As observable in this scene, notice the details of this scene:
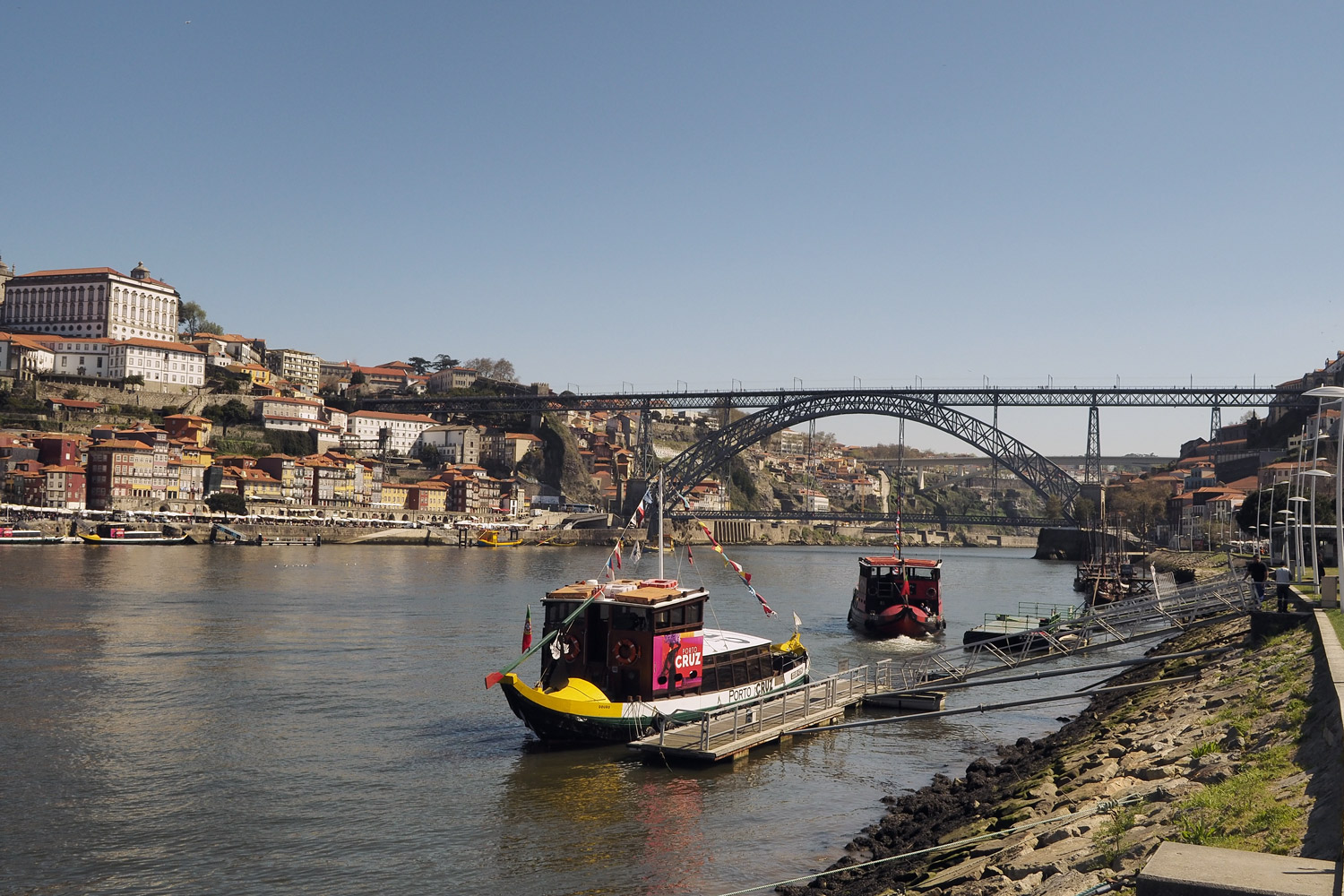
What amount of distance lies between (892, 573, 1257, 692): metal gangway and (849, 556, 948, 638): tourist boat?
3.41 metres

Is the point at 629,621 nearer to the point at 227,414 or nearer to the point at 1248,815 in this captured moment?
the point at 1248,815

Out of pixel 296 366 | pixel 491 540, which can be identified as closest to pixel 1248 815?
pixel 491 540

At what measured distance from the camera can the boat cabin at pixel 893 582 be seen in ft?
82.5

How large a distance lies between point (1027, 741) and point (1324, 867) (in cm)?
905

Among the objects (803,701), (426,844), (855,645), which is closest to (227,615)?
(855,645)

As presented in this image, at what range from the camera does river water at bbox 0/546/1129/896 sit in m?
8.95

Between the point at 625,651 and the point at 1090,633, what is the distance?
7831 mm

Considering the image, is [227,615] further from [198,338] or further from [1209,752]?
[198,338]

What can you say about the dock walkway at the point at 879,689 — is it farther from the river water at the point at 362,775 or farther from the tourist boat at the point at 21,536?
the tourist boat at the point at 21,536

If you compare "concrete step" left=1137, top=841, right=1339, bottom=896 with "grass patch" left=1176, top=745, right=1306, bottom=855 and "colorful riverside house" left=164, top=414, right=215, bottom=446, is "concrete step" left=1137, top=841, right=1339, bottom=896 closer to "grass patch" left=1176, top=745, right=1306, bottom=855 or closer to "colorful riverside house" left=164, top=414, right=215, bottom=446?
"grass patch" left=1176, top=745, right=1306, bottom=855

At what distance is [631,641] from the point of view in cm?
1278

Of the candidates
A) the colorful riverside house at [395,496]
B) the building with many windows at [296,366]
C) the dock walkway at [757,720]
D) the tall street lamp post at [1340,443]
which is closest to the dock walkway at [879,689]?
the dock walkway at [757,720]

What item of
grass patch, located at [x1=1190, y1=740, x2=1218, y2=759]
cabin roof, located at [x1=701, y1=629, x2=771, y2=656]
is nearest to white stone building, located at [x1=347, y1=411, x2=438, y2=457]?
cabin roof, located at [x1=701, y1=629, x2=771, y2=656]

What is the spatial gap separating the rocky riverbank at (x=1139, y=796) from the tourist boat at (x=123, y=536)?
170 feet
